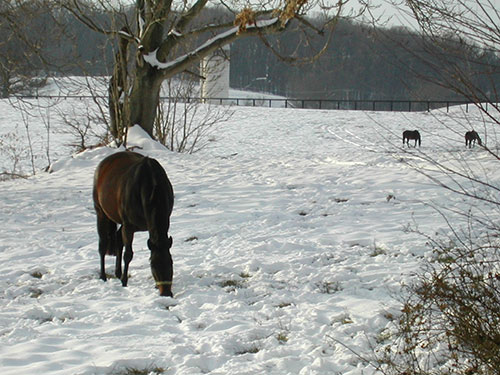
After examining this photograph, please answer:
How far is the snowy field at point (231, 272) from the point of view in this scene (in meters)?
4.15

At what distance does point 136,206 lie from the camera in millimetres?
5707

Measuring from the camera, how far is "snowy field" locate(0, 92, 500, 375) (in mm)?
4152

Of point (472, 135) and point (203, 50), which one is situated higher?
point (203, 50)

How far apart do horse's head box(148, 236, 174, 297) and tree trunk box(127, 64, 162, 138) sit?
9.49m

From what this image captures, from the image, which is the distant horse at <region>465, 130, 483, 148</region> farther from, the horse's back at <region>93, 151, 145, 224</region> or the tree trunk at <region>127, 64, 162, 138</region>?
the tree trunk at <region>127, 64, 162, 138</region>

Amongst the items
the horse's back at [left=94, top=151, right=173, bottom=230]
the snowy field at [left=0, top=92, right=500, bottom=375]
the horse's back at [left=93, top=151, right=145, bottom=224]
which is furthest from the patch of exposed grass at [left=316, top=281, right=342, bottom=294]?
the horse's back at [left=93, top=151, right=145, bottom=224]

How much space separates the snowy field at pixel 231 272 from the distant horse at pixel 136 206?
35 cm

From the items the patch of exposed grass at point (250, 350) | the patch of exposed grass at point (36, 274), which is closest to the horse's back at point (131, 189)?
the patch of exposed grass at point (36, 274)

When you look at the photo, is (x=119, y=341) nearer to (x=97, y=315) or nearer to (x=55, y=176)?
(x=97, y=315)

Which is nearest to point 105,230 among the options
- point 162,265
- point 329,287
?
point 162,265

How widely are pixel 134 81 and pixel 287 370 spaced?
12.0m

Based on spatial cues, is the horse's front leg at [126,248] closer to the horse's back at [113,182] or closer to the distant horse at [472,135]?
the horse's back at [113,182]

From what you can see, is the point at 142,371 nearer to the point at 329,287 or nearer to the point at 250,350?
the point at 250,350

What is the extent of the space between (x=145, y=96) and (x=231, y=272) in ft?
30.2
